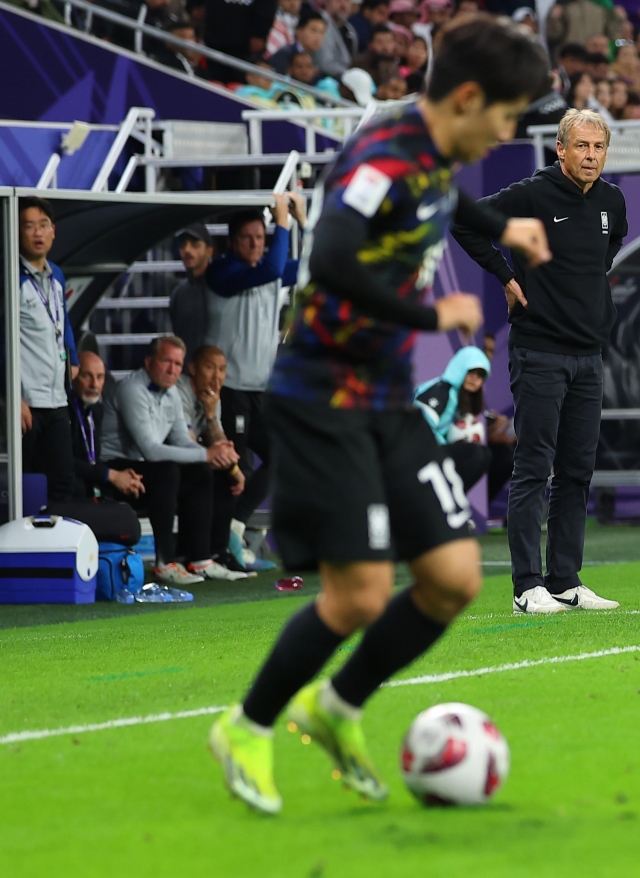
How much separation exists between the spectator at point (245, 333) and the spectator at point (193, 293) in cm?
21

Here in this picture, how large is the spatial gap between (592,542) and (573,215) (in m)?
5.81

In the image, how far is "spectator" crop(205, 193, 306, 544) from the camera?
11008 mm

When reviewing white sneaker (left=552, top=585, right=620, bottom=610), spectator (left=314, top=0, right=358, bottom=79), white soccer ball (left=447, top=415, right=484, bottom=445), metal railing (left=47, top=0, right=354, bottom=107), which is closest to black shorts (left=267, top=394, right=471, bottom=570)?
white sneaker (left=552, top=585, right=620, bottom=610)

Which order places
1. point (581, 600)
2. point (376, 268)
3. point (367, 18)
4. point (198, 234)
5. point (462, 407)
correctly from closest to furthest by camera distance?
point (376, 268) < point (581, 600) < point (198, 234) < point (462, 407) < point (367, 18)

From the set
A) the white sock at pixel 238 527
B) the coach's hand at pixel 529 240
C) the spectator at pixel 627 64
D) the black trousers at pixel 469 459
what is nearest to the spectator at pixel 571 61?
the spectator at pixel 627 64

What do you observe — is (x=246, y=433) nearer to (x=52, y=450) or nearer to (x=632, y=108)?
(x=52, y=450)

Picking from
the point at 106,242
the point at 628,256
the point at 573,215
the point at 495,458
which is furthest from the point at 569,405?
the point at 628,256

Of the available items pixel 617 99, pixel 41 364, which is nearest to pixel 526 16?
pixel 617 99

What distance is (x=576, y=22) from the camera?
19.3m

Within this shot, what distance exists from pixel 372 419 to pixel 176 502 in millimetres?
6904

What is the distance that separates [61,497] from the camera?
33.3ft

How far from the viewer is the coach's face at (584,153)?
7.63m

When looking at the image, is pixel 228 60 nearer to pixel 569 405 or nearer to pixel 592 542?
pixel 592 542

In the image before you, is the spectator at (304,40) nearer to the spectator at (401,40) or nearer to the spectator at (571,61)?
the spectator at (401,40)
